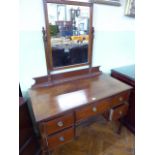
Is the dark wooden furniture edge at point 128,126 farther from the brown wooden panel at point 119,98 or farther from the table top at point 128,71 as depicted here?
the table top at point 128,71

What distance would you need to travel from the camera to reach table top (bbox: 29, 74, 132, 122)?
0.99m

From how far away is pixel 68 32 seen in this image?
1275 millimetres

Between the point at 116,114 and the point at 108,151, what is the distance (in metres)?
0.45

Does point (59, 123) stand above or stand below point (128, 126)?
above

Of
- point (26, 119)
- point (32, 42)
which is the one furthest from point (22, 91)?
point (32, 42)

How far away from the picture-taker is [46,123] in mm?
954

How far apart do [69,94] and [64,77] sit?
29 cm

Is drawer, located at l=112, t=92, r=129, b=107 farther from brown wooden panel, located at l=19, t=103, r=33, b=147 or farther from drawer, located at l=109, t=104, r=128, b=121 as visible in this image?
brown wooden panel, located at l=19, t=103, r=33, b=147

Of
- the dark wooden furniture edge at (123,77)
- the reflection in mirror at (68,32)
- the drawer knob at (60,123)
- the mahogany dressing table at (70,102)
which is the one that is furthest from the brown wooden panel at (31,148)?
the dark wooden furniture edge at (123,77)

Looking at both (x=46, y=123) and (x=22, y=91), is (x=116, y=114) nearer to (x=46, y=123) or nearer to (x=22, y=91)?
(x=46, y=123)

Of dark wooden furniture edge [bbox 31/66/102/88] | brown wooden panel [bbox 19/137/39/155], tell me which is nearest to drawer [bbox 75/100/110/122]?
dark wooden furniture edge [bbox 31/66/102/88]

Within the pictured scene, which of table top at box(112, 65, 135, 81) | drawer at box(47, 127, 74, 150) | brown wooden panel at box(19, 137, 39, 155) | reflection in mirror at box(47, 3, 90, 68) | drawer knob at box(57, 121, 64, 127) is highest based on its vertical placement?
reflection in mirror at box(47, 3, 90, 68)

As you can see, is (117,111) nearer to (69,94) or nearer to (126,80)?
(126,80)

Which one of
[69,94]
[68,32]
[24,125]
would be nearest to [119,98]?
[69,94]
